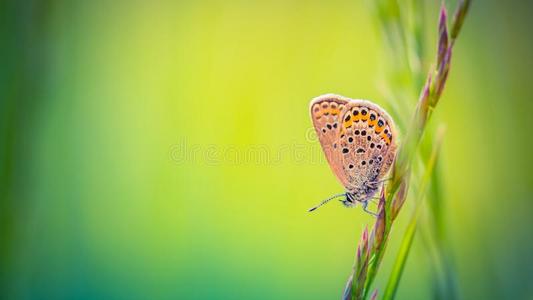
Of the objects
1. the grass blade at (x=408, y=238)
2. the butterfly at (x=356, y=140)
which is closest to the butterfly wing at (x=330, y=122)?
the butterfly at (x=356, y=140)

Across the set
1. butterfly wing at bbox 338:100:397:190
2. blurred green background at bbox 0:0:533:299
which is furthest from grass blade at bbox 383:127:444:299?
blurred green background at bbox 0:0:533:299

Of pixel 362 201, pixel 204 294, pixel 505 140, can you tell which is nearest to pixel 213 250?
pixel 204 294

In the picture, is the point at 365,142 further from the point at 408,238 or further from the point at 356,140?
the point at 408,238

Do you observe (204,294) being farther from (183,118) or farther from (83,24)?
(83,24)

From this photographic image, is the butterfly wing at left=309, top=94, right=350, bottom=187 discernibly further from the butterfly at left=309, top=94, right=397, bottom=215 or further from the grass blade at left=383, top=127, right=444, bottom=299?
the grass blade at left=383, top=127, right=444, bottom=299

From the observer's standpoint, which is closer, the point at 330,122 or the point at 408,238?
the point at 408,238

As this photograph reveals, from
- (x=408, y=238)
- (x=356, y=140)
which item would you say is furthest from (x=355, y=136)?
(x=408, y=238)

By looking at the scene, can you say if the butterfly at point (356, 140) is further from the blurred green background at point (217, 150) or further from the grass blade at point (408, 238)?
the blurred green background at point (217, 150)
